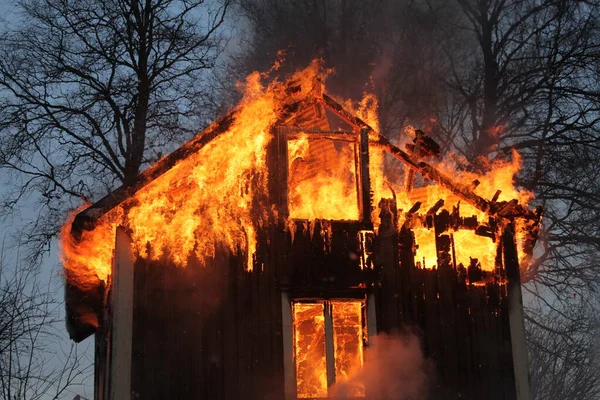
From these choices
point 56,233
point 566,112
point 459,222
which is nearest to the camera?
point 459,222

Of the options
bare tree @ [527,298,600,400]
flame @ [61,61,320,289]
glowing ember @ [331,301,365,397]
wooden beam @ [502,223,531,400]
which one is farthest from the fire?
bare tree @ [527,298,600,400]

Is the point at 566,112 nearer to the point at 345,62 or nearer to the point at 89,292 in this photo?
the point at 345,62

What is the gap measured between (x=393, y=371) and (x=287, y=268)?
2.23 meters

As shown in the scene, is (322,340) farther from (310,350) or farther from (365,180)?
(365,180)

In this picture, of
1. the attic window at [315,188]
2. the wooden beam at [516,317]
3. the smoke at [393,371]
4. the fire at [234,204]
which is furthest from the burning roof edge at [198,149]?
the smoke at [393,371]

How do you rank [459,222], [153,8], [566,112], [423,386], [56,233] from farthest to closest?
[566,112] < [153,8] < [56,233] < [459,222] < [423,386]

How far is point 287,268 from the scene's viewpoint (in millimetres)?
12875

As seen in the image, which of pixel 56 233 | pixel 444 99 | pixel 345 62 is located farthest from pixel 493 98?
pixel 56 233

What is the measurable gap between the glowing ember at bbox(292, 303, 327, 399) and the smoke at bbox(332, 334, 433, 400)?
0.75 metres

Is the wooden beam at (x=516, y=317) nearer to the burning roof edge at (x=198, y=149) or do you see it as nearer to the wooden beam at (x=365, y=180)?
the burning roof edge at (x=198, y=149)

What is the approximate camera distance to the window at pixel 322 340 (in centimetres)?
1278

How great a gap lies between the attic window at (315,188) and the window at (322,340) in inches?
58.0

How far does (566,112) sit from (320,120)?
429 inches

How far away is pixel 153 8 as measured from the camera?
2167 centimetres
